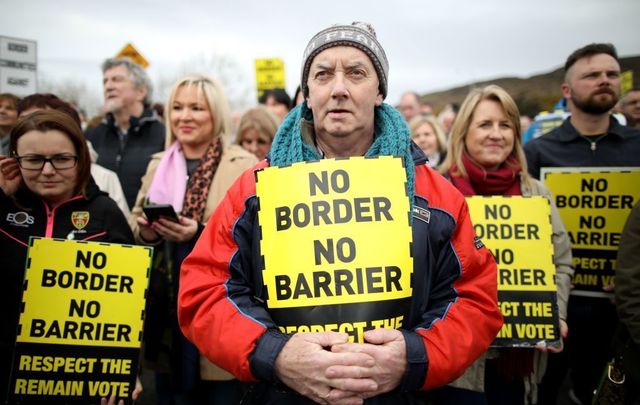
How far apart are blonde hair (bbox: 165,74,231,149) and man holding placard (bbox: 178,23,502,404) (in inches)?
55.1

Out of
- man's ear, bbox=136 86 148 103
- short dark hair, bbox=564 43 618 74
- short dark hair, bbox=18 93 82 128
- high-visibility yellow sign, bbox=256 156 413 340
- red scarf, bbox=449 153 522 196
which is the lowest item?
high-visibility yellow sign, bbox=256 156 413 340

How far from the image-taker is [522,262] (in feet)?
8.29

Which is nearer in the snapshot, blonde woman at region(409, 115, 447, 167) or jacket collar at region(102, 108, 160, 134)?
jacket collar at region(102, 108, 160, 134)

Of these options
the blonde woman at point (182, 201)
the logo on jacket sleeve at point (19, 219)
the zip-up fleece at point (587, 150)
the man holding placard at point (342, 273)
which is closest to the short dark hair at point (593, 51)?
the zip-up fleece at point (587, 150)

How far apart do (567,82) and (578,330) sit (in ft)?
6.85

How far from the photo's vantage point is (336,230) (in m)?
1.58

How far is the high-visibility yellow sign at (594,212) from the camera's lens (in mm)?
2920

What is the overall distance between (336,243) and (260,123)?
2868 mm

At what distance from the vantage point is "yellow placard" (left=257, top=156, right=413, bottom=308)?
154cm

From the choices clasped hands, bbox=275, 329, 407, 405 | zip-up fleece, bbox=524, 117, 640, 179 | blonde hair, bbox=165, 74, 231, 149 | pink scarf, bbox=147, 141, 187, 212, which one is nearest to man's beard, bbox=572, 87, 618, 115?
zip-up fleece, bbox=524, 117, 640, 179

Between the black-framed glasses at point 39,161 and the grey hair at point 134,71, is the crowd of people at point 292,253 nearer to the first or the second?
the black-framed glasses at point 39,161

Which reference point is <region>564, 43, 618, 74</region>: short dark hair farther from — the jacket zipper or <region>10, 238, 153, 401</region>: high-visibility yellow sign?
the jacket zipper

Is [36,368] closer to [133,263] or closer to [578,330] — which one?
[133,263]

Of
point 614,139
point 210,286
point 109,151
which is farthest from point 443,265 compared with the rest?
point 109,151
